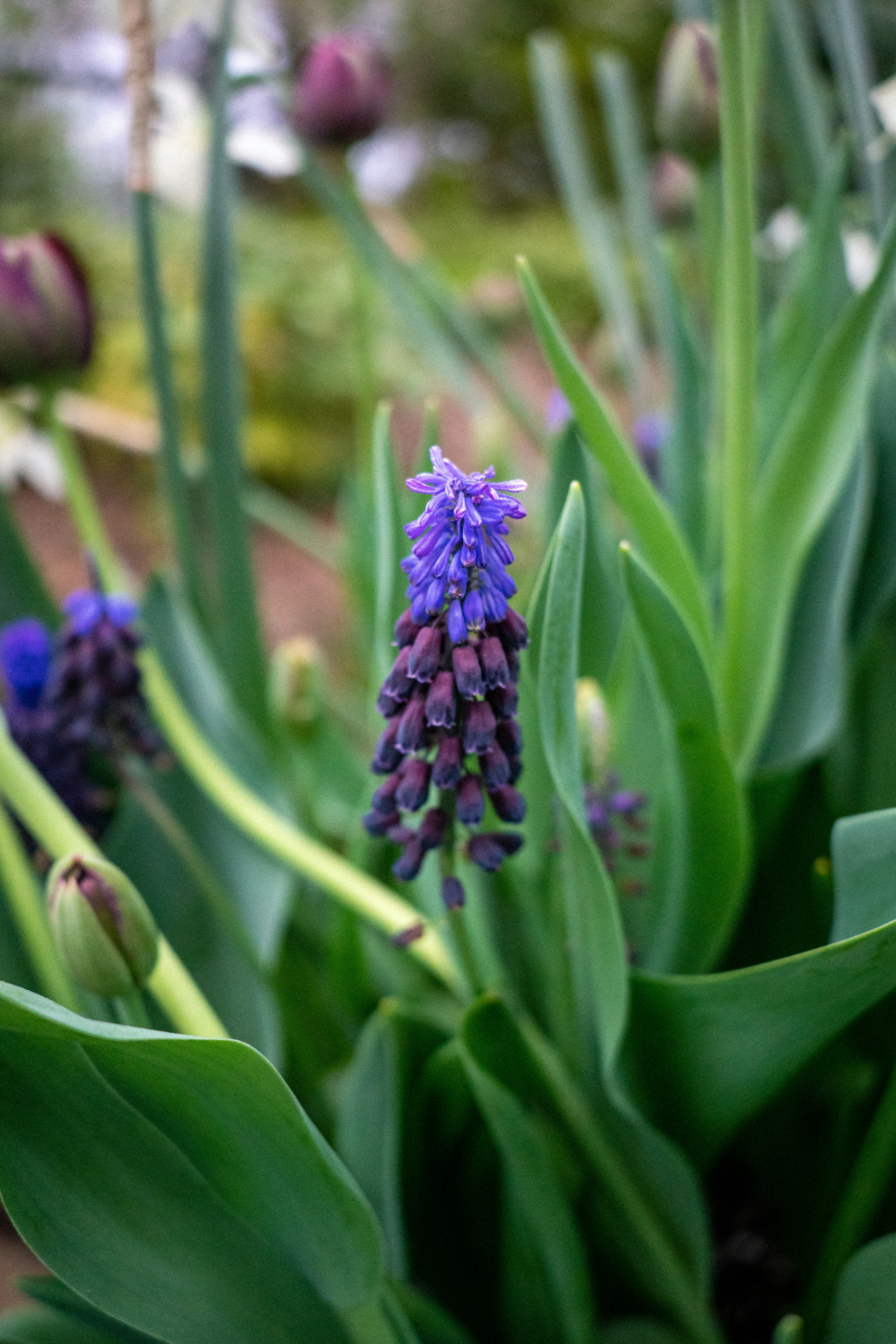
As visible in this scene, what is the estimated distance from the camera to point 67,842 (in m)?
0.44

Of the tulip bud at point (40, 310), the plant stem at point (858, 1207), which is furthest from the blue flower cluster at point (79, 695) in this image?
the plant stem at point (858, 1207)

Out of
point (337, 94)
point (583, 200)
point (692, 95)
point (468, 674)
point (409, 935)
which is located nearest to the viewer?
point (468, 674)

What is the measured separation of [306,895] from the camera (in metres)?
0.72

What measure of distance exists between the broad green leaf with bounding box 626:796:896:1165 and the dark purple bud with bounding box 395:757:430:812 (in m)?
0.13

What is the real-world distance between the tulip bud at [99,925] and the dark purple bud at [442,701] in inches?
5.3

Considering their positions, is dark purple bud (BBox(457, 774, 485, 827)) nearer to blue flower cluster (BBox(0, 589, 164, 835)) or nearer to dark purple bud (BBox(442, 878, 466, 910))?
dark purple bud (BBox(442, 878, 466, 910))

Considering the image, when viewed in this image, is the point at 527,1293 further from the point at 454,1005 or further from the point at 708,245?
the point at 708,245

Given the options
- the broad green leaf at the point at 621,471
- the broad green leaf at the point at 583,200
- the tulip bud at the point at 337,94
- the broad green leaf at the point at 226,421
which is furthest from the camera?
the broad green leaf at the point at 583,200

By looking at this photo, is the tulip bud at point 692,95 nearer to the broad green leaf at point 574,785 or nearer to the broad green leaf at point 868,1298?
the broad green leaf at point 574,785

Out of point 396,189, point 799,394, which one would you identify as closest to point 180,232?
point 396,189

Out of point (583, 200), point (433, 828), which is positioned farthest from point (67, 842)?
point (583, 200)

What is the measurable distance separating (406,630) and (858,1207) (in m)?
0.36

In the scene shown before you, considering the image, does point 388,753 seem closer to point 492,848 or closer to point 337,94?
point 492,848

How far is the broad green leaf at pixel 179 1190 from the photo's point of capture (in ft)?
1.11
